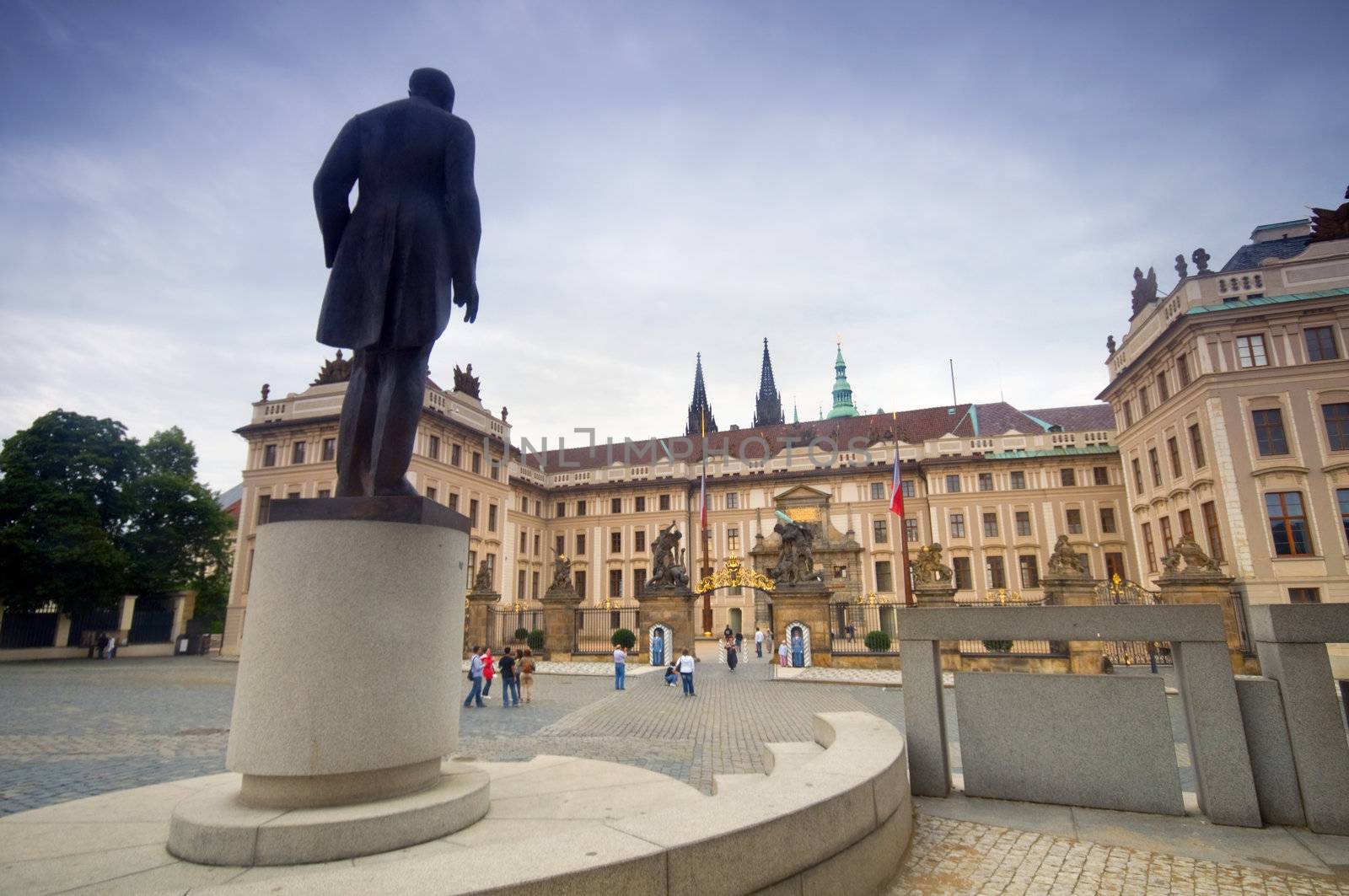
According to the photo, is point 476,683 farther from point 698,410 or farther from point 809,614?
point 698,410

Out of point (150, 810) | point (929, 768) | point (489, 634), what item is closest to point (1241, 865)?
Result: point (929, 768)

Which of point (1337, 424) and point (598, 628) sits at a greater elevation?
point (1337, 424)

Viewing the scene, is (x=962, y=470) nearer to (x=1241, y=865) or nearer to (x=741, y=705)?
(x=741, y=705)

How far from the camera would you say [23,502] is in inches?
1288

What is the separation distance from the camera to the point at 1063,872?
4488 millimetres

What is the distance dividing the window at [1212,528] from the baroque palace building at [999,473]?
0.10m

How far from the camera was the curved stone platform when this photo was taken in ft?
8.44

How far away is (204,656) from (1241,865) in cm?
4346

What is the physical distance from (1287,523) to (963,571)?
73.5ft

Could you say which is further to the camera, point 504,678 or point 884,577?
point 884,577

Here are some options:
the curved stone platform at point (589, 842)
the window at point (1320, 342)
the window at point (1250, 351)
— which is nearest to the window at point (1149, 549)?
the window at point (1250, 351)

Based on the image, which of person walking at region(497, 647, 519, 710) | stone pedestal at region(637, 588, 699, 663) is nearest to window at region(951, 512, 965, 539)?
stone pedestal at region(637, 588, 699, 663)

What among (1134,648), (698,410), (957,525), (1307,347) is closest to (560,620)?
(1134,648)

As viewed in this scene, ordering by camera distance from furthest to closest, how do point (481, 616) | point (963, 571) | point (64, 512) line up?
point (963, 571), point (64, 512), point (481, 616)
